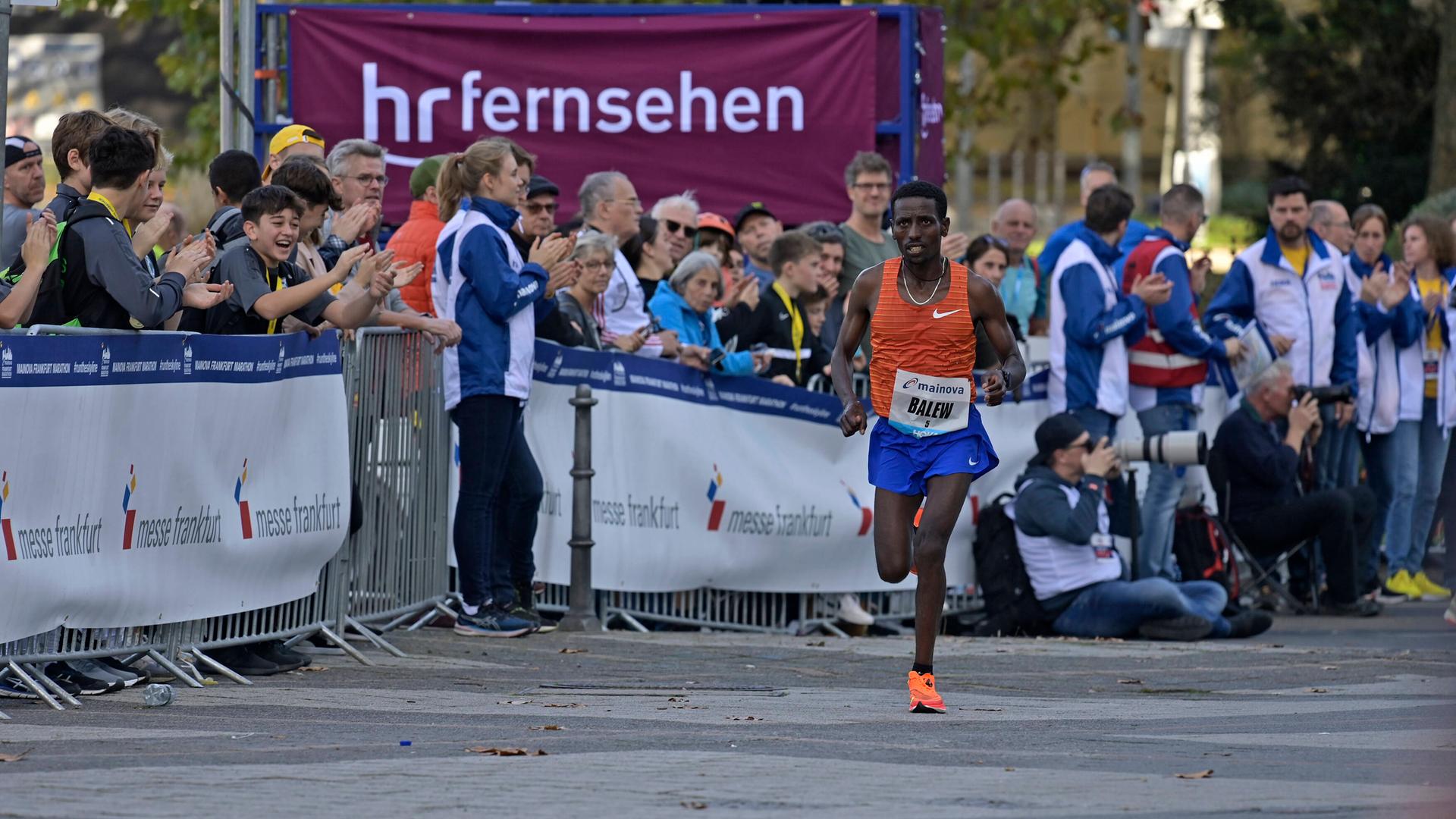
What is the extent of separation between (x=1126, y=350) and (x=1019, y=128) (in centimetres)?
3516

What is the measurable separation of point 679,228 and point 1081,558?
290 cm

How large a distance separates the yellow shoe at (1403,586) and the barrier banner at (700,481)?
12.6ft

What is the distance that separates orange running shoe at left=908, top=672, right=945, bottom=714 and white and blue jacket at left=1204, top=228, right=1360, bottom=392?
6.79 metres

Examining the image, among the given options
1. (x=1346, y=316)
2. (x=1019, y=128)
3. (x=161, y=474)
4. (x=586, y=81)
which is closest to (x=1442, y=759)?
(x=161, y=474)

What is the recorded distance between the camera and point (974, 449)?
8.99 metres

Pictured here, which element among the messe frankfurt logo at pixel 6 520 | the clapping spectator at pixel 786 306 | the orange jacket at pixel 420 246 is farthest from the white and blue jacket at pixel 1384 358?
the messe frankfurt logo at pixel 6 520

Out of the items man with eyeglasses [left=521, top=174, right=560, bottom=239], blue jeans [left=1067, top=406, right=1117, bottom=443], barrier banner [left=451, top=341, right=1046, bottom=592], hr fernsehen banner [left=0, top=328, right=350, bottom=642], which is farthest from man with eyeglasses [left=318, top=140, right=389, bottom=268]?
blue jeans [left=1067, top=406, right=1117, bottom=443]

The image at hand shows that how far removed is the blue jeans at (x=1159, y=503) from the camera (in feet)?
45.0

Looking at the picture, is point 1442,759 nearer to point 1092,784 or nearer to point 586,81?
point 1092,784

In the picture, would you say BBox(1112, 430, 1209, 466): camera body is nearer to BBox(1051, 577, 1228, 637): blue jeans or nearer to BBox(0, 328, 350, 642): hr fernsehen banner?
BBox(1051, 577, 1228, 637): blue jeans

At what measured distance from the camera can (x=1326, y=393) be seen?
1466 cm

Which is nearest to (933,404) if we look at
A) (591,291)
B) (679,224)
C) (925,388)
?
(925,388)

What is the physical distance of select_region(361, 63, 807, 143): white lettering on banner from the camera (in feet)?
50.8

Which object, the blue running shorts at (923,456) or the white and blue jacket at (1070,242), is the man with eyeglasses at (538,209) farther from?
the white and blue jacket at (1070,242)
